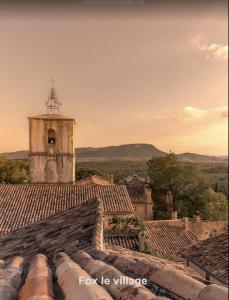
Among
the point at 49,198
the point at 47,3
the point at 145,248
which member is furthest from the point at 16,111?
the point at 49,198

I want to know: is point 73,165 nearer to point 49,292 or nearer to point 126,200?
point 126,200

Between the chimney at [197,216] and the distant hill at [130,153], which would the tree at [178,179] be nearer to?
the distant hill at [130,153]

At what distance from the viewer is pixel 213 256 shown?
13.8 ft

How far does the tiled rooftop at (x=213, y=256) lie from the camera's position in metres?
3.70

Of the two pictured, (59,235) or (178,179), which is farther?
(178,179)

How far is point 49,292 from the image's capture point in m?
1.55

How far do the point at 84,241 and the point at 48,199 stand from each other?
5974mm

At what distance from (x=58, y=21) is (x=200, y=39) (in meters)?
1.42

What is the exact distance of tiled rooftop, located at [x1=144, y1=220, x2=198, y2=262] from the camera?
8234mm

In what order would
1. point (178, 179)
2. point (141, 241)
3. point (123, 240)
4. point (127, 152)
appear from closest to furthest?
A: point (127, 152)
point (178, 179)
point (141, 241)
point (123, 240)

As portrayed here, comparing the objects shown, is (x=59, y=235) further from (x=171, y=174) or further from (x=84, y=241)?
(x=171, y=174)

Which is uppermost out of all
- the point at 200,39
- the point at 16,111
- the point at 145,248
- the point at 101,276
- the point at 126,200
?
the point at 200,39

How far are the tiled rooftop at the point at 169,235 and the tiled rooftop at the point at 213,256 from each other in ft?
11.4

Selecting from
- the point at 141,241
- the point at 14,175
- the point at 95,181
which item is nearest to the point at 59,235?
the point at 141,241
